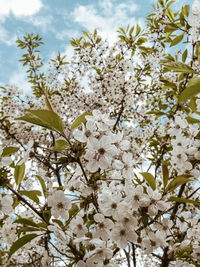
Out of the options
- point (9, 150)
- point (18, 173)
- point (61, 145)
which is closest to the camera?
point (61, 145)

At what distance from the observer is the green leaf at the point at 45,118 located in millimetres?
1263

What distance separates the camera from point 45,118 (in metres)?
1.28

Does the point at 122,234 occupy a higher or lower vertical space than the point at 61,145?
lower

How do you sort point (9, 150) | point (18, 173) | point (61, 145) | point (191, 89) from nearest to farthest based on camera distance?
point (191, 89)
point (61, 145)
point (9, 150)
point (18, 173)

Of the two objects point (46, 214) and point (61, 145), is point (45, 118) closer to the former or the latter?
point (61, 145)

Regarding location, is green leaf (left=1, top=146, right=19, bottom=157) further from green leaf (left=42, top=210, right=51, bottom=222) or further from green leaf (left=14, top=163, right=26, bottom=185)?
green leaf (left=42, top=210, right=51, bottom=222)

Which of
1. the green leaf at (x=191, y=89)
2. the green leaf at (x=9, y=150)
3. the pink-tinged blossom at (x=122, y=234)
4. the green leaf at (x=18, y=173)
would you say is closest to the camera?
the green leaf at (x=191, y=89)

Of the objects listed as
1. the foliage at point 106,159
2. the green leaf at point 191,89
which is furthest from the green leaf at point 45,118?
the green leaf at point 191,89

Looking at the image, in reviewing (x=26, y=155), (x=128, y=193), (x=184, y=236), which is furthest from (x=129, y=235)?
(x=184, y=236)

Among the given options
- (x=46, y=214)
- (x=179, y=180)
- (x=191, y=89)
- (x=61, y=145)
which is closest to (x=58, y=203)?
(x=46, y=214)

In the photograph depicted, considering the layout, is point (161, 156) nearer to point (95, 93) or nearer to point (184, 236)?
point (184, 236)

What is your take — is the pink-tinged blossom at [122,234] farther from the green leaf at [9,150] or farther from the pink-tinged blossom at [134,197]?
the green leaf at [9,150]

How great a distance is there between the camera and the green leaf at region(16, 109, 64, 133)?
126 cm

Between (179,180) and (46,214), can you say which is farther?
(46,214)
